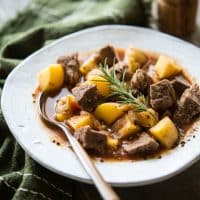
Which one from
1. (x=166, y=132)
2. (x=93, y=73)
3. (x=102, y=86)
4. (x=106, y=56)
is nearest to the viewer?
(x=166, y=132)

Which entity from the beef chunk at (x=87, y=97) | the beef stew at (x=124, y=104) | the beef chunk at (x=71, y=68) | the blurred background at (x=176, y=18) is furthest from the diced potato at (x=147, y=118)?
the blurred background at (x=176, y=18)

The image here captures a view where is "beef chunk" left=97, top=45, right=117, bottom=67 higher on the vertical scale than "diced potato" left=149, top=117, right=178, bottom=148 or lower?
higher

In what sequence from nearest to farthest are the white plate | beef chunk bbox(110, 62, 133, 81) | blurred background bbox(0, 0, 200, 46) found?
the white plate < beef chunk bbox(110, 62, 133, 81) < blurred background bbox(0, 0, 200, 46)

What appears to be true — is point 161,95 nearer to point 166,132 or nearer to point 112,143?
point 166,132

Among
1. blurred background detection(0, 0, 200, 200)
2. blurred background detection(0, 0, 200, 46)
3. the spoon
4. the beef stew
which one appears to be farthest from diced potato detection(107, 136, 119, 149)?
blurred background detection(0, 0, 200, 46)

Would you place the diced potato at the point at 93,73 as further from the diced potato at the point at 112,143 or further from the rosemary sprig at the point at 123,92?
the diced potato at the point at 112,143

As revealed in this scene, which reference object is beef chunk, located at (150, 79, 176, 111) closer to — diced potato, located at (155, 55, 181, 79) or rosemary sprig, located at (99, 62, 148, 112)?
rosemary sprig, located at (99, 62, 148, 112)

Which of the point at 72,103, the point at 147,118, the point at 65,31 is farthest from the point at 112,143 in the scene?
the point at 65,31
